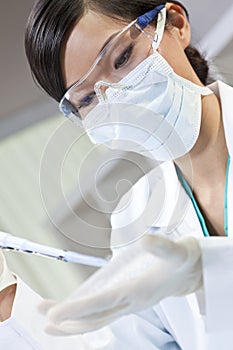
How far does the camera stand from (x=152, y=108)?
3.80 feet

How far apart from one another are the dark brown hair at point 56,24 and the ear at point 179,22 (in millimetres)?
29

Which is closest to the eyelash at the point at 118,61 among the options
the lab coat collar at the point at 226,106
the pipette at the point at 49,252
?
the lab coat collar at the point at 226,106

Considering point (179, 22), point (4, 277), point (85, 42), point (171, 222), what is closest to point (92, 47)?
point (85, 42)

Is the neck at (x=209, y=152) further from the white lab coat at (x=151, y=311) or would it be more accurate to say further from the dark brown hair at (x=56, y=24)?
the dark brown hair at (x=56, y=24)

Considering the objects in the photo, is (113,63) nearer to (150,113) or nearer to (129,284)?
(150,113)

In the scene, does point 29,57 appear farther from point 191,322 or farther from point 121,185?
point 191,322

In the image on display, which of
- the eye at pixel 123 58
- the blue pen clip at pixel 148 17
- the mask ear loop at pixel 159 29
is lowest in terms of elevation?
the eye at pixel 123 58

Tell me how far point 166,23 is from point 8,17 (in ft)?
Result: 3.45

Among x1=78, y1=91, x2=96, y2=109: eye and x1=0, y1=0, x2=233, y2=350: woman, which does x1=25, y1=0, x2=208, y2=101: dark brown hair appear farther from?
x1=78, y1=91, x2=96, y2=109: eye

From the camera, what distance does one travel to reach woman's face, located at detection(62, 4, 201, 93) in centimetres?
121

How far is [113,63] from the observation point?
1164 mm

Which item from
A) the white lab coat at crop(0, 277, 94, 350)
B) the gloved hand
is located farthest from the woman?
the gloved hand

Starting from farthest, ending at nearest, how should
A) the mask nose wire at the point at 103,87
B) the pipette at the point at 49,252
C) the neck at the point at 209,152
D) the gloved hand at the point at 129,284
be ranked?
the neck at the point at 209,152
the mask nose wire at the point at 103,87
the pipette at the point at 49,252
the gloved hand at the point at 129,284

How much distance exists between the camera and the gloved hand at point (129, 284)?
2.50ft
